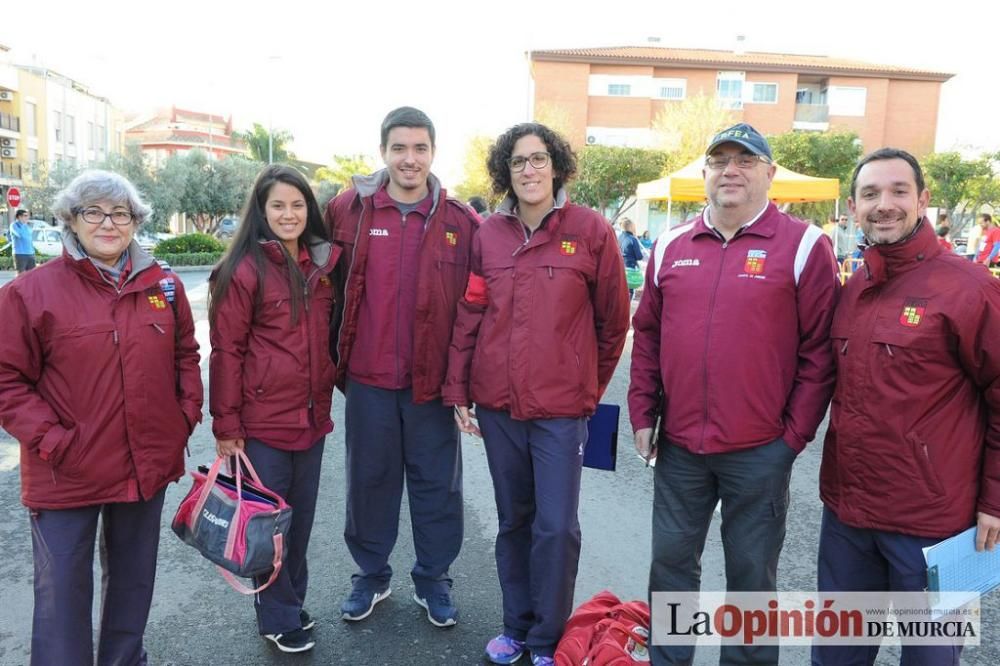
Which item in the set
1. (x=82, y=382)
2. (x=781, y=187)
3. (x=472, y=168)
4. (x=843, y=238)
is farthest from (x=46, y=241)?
(x=82, y=382)

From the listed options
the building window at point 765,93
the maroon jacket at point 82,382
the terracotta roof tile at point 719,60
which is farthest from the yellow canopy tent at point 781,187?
the building window at point 765,93

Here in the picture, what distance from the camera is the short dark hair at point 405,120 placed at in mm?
3291

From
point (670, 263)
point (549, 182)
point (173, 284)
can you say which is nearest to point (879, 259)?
point (670, 263)

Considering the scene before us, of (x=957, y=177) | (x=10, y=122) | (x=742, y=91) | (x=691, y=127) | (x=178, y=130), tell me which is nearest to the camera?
(x=691, y=127)

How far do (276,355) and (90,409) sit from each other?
0.73m

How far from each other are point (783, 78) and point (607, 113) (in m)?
11.5

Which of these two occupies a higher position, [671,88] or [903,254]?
[671,88]

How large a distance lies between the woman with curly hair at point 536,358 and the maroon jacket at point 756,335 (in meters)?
0.45

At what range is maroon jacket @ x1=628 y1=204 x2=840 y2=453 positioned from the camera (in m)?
2.53

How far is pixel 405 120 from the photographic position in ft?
10.8

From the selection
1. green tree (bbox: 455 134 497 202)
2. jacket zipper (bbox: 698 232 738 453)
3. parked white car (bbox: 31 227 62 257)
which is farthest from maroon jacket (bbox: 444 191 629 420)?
green tree (bbox: 455 134 497 202)

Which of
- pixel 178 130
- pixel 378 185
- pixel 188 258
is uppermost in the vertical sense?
pixel 178 130

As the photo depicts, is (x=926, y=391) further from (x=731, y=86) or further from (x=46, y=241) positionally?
(x=731, y=86)

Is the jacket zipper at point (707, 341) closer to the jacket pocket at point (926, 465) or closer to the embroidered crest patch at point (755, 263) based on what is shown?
the embroidered crest patch at point (755, 263)
